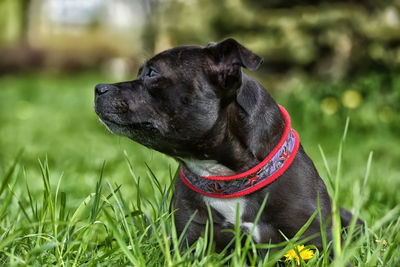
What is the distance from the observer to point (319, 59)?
6.62 meters

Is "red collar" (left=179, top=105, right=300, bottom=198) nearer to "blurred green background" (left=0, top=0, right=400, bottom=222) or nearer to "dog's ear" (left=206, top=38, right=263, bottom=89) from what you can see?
"dog's ear" (left=206, top=38, right=263, bottom=89)

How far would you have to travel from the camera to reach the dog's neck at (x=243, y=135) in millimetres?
2281

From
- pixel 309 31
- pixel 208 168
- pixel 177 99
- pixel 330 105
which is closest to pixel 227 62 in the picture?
pixel 177 99

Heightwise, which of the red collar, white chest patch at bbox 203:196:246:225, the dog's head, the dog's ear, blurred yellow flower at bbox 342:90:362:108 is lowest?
blurred yellow flower at bbox 342:90:362:108

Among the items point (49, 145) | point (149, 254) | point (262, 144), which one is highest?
point (262, 144)

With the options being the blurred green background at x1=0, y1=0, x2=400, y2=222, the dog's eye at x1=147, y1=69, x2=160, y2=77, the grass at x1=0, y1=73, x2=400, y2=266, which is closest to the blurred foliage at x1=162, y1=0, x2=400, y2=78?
the blurred green background at x1=0, y1=0, x2=400, y2=222

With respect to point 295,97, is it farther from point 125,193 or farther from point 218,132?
point 218,132

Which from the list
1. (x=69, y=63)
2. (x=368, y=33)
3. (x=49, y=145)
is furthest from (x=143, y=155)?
(x=69, y=63)

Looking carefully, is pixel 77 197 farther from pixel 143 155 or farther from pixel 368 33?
pixel 368 33

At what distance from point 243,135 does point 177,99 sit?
0.30 m

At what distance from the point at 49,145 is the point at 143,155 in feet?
3.78

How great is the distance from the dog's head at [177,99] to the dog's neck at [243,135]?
0.12ft

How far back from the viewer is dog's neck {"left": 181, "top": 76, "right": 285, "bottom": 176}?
7.48 feet

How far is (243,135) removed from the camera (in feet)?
7.51
